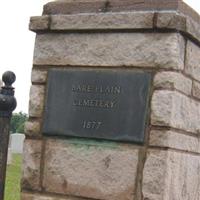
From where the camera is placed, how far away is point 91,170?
12.6 ft

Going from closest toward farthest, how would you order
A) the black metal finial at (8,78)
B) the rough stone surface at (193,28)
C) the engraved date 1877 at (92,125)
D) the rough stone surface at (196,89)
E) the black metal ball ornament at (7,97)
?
the rough stone surface at (193,28)
the engraved date 1877 at (92,125)
the rough stone surface at (196,89)
the black metal ball ornament at (7,97)
the black metal finial at (8,78)

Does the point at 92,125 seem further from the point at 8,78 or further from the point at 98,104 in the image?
the point at 8,78

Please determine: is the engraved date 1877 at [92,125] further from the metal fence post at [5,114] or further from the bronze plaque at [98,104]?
the metal fence post at [5,114]

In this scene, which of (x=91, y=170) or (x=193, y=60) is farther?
(x=193, y=60)

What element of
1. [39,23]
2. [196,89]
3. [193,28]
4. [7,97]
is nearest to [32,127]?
[7,97]

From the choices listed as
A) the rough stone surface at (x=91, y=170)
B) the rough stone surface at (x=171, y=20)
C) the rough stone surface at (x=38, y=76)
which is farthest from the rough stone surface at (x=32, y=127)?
the rough stone surface at (x=171, y=20)

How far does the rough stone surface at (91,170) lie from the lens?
12.2 ft

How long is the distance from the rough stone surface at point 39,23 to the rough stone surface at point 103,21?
48 mm

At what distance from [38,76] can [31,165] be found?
0.66 meters

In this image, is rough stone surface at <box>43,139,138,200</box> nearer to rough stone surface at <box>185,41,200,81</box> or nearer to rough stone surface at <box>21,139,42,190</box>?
rough stone surface at <box>21,139,42,190</box>

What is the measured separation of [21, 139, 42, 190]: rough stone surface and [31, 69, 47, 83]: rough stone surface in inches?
17.6

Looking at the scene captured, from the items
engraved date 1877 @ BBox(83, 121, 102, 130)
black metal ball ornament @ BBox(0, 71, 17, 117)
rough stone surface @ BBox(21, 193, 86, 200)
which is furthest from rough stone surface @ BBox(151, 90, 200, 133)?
black metal ball ornament @ BBox(0, 71, 17, 117)

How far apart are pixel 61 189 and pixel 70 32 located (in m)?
1.13

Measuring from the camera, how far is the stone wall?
3.63 metres
